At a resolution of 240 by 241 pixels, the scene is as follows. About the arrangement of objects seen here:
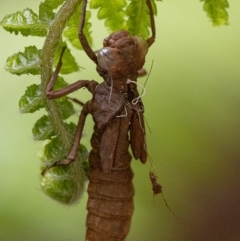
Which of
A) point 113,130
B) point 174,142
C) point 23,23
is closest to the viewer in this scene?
point 23,23

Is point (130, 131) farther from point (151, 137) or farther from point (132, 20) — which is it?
point (151, 137)

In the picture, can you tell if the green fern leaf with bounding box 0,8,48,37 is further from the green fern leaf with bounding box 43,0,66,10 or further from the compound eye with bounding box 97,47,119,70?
the compound eye with bounding box 97,47,119,70

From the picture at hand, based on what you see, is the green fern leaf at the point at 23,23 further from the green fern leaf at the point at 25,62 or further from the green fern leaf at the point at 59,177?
the green fern leaf at the point at 59,177

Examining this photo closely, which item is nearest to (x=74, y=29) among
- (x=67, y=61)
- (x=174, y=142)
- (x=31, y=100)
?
(x=67, y=61)

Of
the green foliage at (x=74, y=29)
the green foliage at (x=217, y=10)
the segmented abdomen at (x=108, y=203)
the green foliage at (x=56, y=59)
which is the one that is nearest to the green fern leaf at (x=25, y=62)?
the green foliage at (x=56, y=59)

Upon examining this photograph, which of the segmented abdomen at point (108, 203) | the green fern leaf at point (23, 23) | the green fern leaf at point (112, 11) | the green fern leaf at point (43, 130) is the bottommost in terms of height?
the segmented abdomen at point (108, 203)

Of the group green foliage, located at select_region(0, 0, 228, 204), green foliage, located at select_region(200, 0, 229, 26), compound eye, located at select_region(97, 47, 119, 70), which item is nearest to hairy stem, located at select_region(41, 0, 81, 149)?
green foliage, located at select_region(0, 0, 228, 204)

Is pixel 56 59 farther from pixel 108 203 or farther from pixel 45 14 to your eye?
pixel 108 203
